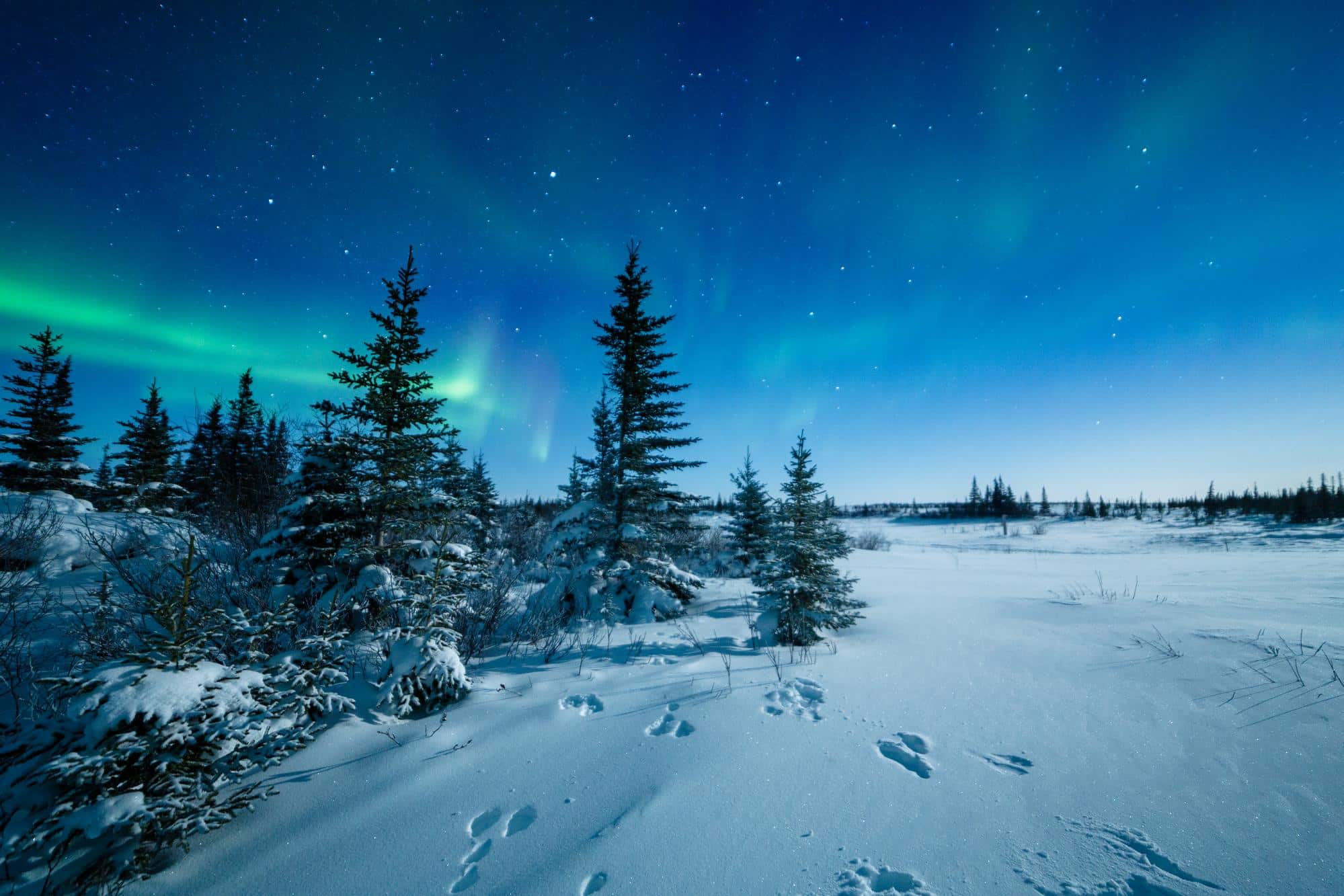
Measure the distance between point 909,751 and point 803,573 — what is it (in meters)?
3.51

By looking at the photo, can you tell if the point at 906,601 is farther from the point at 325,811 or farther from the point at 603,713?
the point at 325,811

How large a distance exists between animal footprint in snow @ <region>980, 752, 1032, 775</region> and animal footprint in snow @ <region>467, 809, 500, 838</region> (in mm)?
3485

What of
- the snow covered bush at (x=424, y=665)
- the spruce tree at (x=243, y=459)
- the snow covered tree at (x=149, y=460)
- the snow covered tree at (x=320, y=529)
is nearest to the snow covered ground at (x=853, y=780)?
the snow covered bush at (x=424, y=665)

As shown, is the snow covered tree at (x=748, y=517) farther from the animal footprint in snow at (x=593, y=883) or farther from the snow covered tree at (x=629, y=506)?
the animal footprint in snow at (x=593, y=883)

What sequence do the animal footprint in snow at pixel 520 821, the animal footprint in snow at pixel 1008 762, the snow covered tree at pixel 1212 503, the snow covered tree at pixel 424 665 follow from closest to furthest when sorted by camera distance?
the animal footprint in snow at pixel 520 821
the animal footprint in snow at pixel 1008 762
the snow covered tree at pixel 424 665
the snow covered tree at pixel 1212 503

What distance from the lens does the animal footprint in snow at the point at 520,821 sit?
2.71 m

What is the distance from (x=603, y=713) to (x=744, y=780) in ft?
5.16

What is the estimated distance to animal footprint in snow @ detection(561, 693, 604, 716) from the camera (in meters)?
4.22

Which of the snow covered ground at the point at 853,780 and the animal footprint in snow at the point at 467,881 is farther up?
the snow covered ground at the point at 853,780

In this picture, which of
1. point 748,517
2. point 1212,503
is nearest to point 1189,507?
point 1212,503

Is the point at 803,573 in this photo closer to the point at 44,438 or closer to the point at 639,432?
the point at 639,432

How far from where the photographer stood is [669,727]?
3863mm

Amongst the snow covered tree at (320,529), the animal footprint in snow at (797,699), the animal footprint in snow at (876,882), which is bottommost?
the animal footprint in snow at (797,699)

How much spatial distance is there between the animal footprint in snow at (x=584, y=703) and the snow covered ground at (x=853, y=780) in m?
0.04
